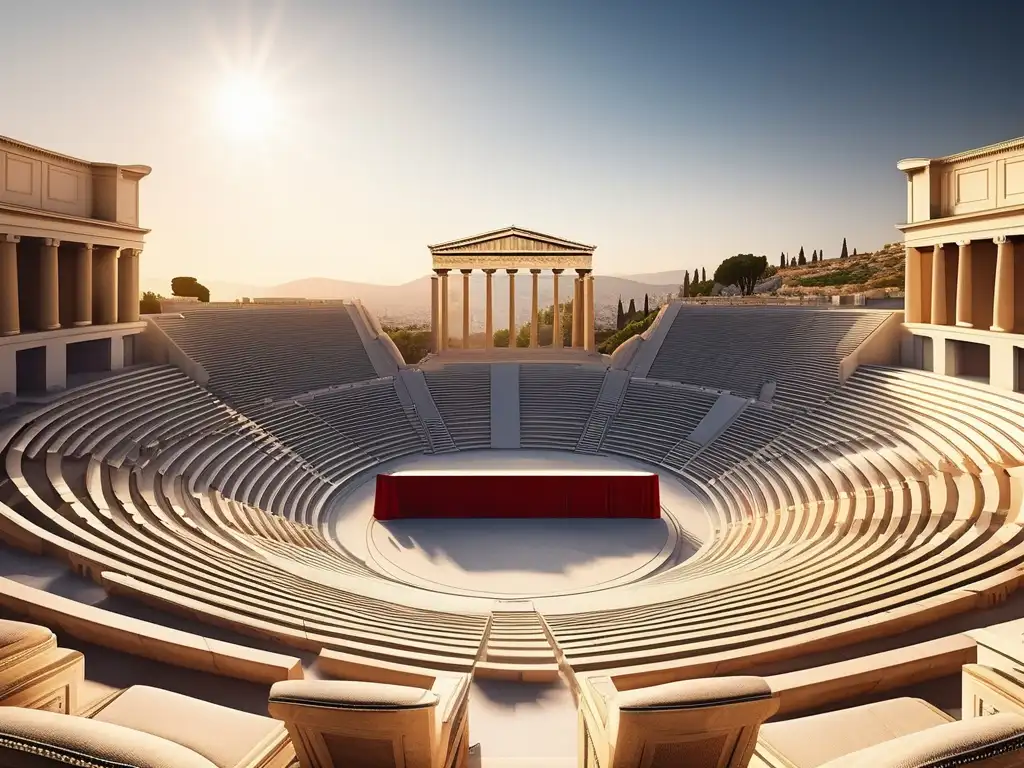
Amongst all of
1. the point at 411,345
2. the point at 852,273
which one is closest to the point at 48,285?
the point at 411,345

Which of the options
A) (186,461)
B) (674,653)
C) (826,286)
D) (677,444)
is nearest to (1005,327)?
(677,444)

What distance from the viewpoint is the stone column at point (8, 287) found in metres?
20.0

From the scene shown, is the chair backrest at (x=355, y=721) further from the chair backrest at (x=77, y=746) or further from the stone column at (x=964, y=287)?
the stone column at (x=964, y=287)

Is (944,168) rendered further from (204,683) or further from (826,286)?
(826,286)

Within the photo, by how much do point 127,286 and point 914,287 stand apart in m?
32.2

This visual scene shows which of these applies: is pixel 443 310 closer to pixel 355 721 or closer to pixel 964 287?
pixel 964 287

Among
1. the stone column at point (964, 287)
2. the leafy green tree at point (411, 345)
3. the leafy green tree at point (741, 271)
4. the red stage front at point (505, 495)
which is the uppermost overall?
the leafy green tree at point (741, 271)

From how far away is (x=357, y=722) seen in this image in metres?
3.22

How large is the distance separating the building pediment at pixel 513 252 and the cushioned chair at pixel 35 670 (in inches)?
1362

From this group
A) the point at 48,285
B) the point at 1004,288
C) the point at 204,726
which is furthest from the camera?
the point at 48,285

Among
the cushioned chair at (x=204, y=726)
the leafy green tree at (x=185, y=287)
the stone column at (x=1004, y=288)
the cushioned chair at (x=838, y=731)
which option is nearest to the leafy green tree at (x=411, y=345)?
the leafy green tree at (x=185, y=287)

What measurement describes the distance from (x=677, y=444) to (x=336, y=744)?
80.7 ft

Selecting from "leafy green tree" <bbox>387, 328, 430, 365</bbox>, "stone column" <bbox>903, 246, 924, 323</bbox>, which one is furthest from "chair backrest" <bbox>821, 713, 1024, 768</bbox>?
"leafy green tree" <bbox>387, 328, 430, 365</bbox>

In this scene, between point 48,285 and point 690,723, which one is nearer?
point 690,723
